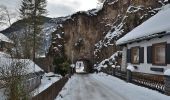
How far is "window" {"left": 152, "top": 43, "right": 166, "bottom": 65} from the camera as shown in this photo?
22141mm

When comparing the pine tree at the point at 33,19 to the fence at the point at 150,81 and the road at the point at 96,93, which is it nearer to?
the fence at the point at 150,81

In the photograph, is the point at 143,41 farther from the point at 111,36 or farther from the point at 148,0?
the point at 111,36

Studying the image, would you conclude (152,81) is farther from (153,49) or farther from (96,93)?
(153,49)

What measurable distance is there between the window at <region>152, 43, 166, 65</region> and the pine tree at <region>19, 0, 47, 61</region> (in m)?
32.2

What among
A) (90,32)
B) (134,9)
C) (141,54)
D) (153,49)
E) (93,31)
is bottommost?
(141,54)

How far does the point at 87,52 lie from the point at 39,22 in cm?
1128

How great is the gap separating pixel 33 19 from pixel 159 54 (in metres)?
35.8

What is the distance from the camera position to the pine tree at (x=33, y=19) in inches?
2130

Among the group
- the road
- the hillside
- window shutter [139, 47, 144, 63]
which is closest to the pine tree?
the hillside

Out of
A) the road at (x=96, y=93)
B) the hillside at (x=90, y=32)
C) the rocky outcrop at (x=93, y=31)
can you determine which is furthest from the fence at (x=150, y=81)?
the hillside at (x=90, y=32)

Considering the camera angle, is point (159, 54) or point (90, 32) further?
point (90, 32)

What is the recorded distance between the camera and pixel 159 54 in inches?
904

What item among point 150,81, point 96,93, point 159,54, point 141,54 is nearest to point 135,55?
point 141,54

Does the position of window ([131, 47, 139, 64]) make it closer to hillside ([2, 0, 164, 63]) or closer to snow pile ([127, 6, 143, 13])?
snow pile ([127, 6, 143, 13])
